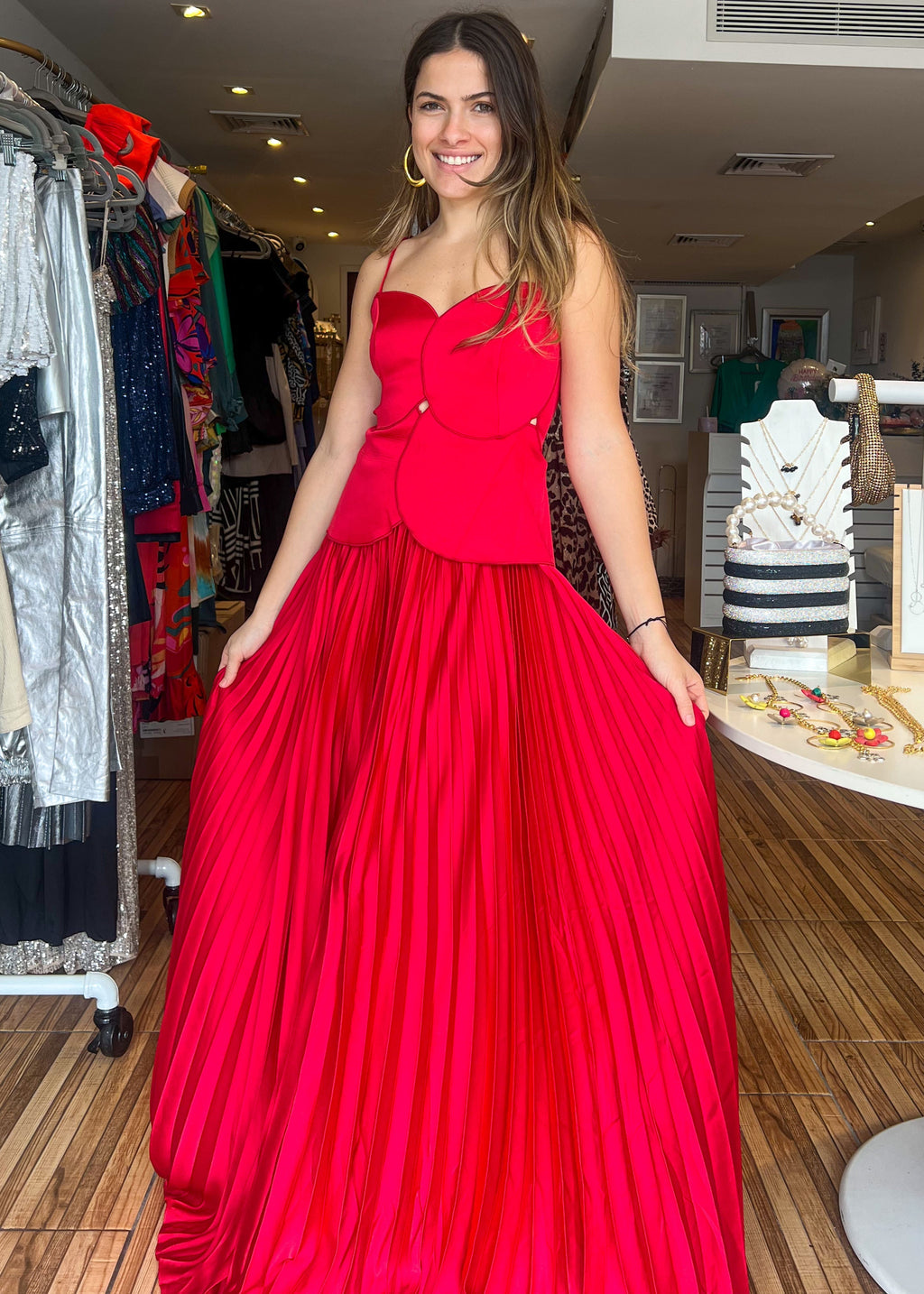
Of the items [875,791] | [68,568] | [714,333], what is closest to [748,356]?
[714,333]

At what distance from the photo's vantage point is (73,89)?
2.44 metres

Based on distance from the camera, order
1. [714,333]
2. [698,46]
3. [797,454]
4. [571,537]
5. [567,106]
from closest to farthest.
Answer: 1. [797,454]
2. [571,537]
3. [698,46]
4. [567,106]
5. [714,333]

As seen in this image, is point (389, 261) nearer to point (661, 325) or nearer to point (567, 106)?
point (567, 106)

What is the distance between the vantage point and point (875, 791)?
1206 mm

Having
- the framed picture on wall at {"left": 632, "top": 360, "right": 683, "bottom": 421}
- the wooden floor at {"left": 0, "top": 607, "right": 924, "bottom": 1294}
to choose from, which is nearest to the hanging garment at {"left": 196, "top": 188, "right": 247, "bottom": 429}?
the wooden floor at {"left": 0, "top": 607, "right": 924, "bottom": 1294}

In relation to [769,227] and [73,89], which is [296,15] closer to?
[73,89]

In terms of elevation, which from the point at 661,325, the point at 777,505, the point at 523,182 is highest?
the point at 661,325

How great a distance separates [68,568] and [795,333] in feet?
28.5

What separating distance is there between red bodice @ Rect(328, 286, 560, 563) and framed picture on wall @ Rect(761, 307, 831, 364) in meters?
8.51

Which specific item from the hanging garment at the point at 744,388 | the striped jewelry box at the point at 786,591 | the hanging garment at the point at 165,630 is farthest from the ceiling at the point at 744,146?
the striped jewelry box at the point at 786,591

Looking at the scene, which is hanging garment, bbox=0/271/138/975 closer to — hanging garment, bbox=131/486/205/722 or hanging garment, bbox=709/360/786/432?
hanging garment, bbox=131/486/205/722

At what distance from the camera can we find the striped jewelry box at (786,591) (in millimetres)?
1666

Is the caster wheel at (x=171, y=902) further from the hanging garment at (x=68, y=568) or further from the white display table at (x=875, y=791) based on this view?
the white display table at (x=875, y=791)

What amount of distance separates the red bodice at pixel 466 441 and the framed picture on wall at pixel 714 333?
27.0 feet
